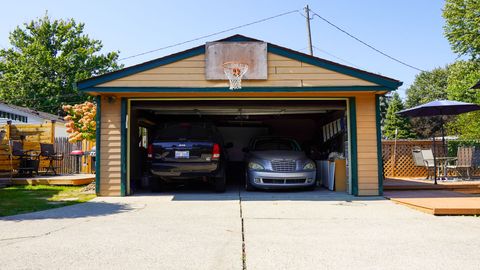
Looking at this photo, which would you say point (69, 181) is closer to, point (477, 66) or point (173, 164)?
point (173, 164)

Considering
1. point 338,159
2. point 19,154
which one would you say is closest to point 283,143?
point 338,159

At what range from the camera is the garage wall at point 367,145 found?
939 centimetres

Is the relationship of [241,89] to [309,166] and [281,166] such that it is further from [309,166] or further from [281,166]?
[309,166]

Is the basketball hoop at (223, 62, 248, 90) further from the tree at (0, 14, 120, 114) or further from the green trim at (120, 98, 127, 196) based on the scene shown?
the tree at (0, 14, 120, 114)

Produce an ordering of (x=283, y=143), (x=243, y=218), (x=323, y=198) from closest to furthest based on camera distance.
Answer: (x=243, y=218)
(x=323, y=198)
(x=283, y=143)

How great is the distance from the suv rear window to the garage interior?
70 cm

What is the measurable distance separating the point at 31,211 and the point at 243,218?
395 centimetres

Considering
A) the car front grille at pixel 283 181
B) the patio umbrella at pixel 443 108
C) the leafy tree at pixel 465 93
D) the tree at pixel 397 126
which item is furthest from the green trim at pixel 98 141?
the tree at pixel 397 126

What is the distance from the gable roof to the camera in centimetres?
891

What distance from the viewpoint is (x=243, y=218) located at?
6379 mm

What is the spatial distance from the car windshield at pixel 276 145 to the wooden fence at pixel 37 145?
24.9 feet

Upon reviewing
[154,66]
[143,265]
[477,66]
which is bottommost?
[143,265]

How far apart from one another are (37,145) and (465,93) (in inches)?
1187

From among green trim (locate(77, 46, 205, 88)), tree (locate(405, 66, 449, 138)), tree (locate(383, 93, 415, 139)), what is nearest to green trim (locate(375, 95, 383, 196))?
green trim (locate(77, 46, 205, 88))
